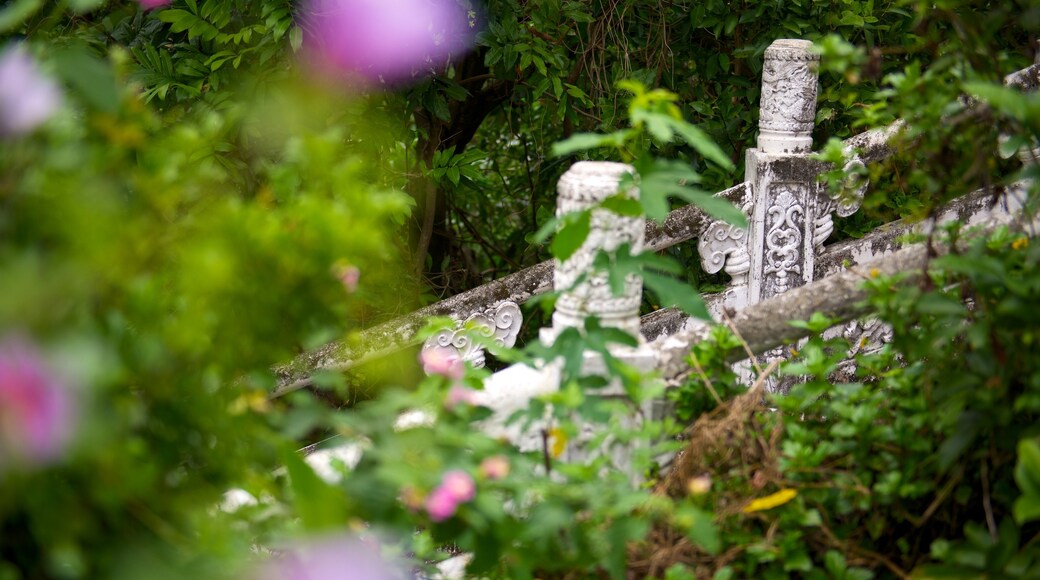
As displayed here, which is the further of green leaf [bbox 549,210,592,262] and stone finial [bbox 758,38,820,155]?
stone finial [bbox 758,38,820,155]

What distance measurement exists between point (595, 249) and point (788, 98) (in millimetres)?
2082

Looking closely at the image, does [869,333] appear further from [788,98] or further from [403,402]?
[403,402]

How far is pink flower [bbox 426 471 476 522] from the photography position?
1442 millimetres

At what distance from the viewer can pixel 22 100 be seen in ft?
4.12

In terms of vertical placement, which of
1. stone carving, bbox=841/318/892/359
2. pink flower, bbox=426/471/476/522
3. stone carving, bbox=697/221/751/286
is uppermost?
pink flower, bbox=426/471/476/522

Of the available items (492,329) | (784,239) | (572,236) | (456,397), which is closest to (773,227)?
(784,239)

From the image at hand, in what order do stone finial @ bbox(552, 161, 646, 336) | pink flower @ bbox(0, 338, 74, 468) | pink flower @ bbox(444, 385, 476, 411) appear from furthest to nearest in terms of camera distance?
stone finial @ bbox(552, 161, 646, 336) → pink flower @ bbox(444, 385, 476, 411) → pink flower @ bbox(0, 338, 74, 468)

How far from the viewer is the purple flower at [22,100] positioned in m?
1.25

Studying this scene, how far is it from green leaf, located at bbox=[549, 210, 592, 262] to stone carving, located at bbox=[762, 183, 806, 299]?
2.14 meters

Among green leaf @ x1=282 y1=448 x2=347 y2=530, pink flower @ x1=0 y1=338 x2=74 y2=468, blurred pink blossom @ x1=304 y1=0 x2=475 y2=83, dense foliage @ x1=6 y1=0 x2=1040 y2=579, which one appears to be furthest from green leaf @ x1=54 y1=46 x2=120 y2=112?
blurred pink blossom @ x1=304 y1=0 x2=475 y2=83

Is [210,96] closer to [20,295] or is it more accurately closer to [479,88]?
[479,88]

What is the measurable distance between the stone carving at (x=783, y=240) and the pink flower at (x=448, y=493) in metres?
2.67

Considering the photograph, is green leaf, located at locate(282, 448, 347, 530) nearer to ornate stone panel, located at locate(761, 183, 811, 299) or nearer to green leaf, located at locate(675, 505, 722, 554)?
green leaf, located at locate(675, 505, 722, 554)

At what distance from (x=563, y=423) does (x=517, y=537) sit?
0.21 meters
